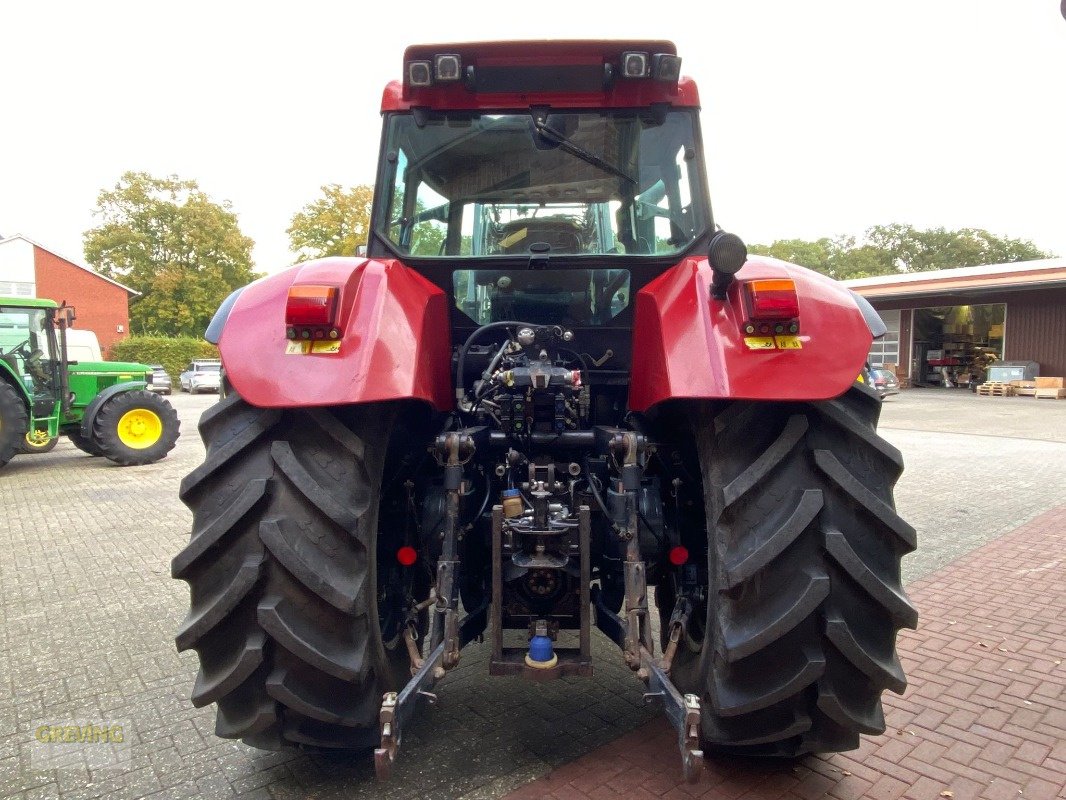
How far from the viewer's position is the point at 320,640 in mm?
2152

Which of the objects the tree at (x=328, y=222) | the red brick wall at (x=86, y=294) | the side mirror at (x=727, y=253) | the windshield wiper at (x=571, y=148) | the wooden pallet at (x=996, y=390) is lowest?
the wooden pallet at (x=996, y=390)

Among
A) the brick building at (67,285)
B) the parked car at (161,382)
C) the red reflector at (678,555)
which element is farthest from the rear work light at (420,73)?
the brick building at (67,285)

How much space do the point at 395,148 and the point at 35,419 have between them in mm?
10149

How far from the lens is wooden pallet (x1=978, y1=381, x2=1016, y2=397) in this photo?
974 inches

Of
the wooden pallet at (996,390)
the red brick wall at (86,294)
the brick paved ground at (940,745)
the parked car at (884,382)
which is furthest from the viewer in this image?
the red brick wall at (86,294)

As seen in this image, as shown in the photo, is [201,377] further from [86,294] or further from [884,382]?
[884,382]

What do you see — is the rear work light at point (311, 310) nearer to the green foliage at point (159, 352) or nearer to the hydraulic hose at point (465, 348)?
the hydraulic hose at point (465, 348)

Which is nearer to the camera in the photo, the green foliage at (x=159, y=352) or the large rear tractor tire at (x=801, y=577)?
the large rear tractor tire at (x=801, y=577)

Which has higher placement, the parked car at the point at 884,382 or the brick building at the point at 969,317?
the brick building at the point at 969,317

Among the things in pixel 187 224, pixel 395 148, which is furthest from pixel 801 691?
pixel 187 224

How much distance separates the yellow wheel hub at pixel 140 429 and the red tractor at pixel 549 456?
974 cm

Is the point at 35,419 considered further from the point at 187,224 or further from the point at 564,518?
the point at 187,224

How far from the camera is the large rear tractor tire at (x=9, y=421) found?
9.46 m

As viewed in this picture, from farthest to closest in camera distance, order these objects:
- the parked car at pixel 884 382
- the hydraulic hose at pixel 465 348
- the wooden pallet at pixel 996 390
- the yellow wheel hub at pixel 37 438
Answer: the wooden pallet at pixel 996 390
the parked car at pixel 884 382
the yellow wheel hub at pixel 37 438
the hydraulic hose at pixel 465 348
